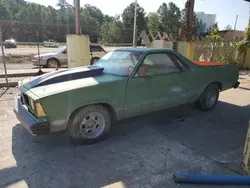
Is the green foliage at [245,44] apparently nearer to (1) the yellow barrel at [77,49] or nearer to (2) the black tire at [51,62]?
(1) the yellow barrel at [77,49]

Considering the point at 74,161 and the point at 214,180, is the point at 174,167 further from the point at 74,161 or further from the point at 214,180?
the point at 74,161

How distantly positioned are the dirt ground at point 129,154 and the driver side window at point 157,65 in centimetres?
113

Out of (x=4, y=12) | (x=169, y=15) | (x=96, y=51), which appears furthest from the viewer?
(x=169, y=15)

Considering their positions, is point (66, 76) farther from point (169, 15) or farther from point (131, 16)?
point (169, 15)

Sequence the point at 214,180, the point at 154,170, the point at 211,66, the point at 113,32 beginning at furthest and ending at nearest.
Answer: the point at 113,32
the point at 211,66
the point at 154,170
the point at 214,180

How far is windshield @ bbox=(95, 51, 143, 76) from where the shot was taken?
383 centimetres

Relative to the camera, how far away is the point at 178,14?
241ft

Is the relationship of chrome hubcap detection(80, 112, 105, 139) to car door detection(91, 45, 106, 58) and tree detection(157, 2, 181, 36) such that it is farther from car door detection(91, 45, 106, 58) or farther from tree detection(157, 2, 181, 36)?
tree detection(157, 2, 181, 36)

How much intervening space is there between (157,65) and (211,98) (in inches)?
83.1

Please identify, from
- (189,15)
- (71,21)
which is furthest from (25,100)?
(71,21)

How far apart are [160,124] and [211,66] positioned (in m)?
1.95

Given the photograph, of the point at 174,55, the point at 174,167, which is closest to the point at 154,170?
the point at 174,167

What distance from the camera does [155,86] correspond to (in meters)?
4.04

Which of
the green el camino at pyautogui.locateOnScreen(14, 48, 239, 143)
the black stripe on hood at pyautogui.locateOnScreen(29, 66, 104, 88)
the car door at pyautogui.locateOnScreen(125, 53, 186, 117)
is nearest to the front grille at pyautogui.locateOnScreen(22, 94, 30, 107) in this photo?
the green el camino at pyautogui.locateOnScreen(14, 48, 239, 143)
